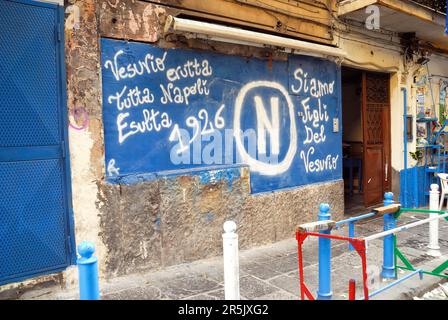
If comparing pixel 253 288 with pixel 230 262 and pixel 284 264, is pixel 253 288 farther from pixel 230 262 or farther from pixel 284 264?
pixel 230 262

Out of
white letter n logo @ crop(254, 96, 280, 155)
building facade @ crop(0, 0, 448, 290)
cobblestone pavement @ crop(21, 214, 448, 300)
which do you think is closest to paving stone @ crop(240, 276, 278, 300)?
cobblestone pavement @ crop(21, 214, 448, 300)

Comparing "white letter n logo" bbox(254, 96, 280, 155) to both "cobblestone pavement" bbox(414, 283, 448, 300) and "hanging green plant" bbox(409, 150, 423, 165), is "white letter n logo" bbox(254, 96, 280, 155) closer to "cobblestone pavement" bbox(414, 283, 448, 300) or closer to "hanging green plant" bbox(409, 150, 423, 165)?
"cobblestone pavement" bbox(414, 283, 448, 300)

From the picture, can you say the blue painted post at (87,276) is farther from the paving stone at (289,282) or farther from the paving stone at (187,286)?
the paving stone at (289,282)

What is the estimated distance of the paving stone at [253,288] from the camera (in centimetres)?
402

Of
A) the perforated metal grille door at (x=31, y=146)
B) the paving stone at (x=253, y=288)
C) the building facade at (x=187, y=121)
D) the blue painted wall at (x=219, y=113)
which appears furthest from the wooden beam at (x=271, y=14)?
the paving stone at (x=253, y=288)

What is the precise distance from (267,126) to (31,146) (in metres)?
3.42

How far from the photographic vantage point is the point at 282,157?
20.1 feet

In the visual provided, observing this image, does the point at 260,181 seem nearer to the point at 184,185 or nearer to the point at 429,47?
the point at 184,185

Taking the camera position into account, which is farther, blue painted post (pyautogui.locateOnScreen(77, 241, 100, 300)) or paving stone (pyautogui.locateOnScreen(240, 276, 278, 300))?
paving stone (pyautogui.locateOnScreen(240, 276, 278, 300))

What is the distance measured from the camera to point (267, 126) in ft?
19.4

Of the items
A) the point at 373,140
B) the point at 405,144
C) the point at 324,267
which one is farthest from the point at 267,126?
the point at 405,144

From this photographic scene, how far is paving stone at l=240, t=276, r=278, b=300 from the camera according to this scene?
402 centimetres

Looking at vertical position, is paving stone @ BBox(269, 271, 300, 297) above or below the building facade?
below

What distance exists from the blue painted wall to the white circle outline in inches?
0.6
